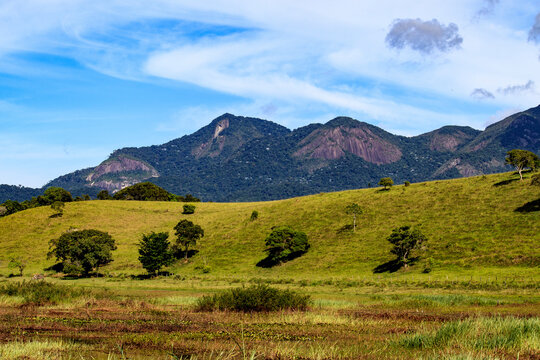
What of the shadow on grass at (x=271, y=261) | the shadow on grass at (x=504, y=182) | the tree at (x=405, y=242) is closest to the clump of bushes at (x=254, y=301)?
the tree at (x=405, y=242)

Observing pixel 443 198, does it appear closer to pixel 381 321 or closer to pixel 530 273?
pixel 530 273

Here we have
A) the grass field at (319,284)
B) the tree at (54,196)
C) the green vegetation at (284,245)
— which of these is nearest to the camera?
the grass field at (319,284)

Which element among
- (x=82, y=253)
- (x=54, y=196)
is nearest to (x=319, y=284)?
(x=82, y=253)

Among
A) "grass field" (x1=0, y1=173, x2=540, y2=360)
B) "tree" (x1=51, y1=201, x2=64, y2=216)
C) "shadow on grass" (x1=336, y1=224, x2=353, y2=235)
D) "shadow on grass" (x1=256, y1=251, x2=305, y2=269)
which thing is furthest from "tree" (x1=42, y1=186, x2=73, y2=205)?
"shadow on grass" (x1=336, y1=224, x2=353, y2=235)

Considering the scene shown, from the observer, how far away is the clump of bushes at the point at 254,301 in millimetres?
28484

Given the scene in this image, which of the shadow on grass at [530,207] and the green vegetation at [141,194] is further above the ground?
the green vegetation at [141,194]

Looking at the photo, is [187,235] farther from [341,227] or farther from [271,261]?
[341,227]

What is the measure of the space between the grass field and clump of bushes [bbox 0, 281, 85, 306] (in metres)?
0.53

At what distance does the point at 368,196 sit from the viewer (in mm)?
116375

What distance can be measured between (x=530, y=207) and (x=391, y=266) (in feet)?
101

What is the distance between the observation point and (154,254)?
86.4 meters

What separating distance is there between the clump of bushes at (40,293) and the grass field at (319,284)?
0.53m

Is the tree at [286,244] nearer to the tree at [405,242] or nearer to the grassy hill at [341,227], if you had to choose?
the grassy hill at [341,227]

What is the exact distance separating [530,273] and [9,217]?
438ft
